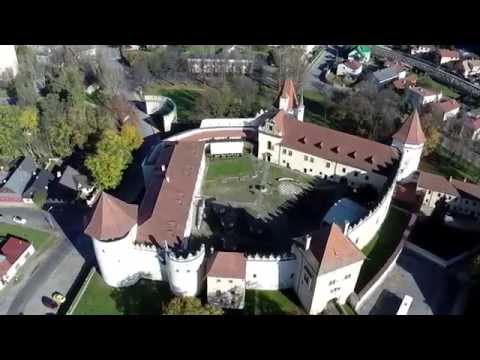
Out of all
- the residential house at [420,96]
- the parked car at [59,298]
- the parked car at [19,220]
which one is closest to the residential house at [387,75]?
the residential house at [420,96]

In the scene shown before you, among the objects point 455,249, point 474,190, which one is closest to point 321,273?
point 455,249

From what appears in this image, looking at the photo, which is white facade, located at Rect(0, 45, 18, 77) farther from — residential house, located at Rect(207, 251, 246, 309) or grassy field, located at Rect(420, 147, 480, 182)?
grassy field, located at Rect(420, 147, 480, 182)

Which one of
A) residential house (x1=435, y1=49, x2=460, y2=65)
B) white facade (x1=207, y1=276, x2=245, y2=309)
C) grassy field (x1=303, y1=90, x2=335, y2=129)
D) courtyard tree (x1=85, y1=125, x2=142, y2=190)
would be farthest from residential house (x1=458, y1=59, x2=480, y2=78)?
white facade (x1=207, y1=276, x2=245, y2=309)

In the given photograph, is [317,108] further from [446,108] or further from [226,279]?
[226,279]

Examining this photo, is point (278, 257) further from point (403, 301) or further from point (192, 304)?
point (403, 301)

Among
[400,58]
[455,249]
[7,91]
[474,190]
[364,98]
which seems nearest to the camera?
[455,249]

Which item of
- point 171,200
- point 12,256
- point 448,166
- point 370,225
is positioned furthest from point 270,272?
point 448,166
